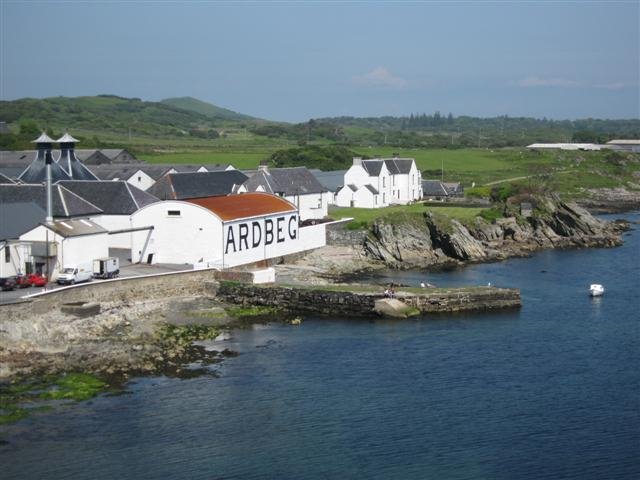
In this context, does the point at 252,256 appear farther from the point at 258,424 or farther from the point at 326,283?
the point at 258,424

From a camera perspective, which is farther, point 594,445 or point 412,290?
point 412,290

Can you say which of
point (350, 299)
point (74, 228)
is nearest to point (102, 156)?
point (74, 228)

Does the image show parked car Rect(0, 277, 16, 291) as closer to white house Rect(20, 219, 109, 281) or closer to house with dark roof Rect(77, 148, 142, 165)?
white house Rect(20, 219, 109, 281)

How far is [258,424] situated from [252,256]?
21716mm

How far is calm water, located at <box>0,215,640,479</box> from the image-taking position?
22875 millimetres

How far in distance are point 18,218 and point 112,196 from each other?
7661 millimetres

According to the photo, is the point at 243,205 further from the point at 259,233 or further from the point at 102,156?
the point at 102,156

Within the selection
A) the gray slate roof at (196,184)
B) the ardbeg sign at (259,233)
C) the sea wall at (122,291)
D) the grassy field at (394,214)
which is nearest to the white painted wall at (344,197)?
the grassy field at (394,214)

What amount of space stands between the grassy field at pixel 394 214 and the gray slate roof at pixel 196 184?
7.96 m

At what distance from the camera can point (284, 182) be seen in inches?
2478

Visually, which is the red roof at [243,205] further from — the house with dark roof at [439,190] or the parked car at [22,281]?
the house with dark roof at [439,190]

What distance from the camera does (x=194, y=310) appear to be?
38.8 metres

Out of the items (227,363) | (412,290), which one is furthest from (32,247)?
(412,290)

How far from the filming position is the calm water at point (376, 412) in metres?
22.9
